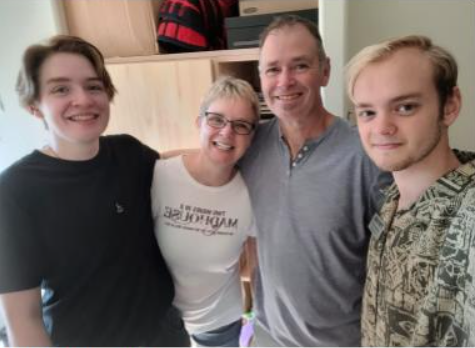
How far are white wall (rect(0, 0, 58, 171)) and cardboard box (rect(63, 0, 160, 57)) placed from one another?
114 mm

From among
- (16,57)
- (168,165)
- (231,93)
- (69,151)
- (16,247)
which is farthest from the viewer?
(16,57)

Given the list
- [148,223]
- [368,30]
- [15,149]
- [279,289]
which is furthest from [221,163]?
[15,149]

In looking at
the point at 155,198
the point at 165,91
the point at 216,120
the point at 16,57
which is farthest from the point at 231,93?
the point at 16,57

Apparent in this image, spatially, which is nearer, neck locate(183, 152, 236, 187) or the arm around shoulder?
the arm around shoulder

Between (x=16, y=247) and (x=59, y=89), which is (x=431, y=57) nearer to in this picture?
(x=59, y=89)

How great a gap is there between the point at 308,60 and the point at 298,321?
2.59ft

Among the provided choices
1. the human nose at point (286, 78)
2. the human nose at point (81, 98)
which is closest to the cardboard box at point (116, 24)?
the human nose at point (81, 98)

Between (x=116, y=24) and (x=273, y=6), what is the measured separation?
0.73m

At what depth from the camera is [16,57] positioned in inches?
66.4

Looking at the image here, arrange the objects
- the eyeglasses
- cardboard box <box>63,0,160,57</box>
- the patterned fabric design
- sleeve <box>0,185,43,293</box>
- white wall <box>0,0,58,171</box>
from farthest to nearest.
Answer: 1. white wall <box>0,0,58,171</box>
2. cardboard box <box>63,0,160,57</box>
3. the eyeglasses
4. sleeve <box>0,185,43,293</box>
5. the patterned fabric design

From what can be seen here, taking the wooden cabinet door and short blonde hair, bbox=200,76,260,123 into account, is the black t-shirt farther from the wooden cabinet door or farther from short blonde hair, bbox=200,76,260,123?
the wooden cabinet door

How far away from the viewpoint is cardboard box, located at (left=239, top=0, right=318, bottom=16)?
1342 mm

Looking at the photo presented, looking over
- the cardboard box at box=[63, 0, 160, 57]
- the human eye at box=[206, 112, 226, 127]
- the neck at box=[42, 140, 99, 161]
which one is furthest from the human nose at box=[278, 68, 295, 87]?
the cardboard box at box=[63, 0, 160, 57]

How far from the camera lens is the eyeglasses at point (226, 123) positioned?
1033mm
